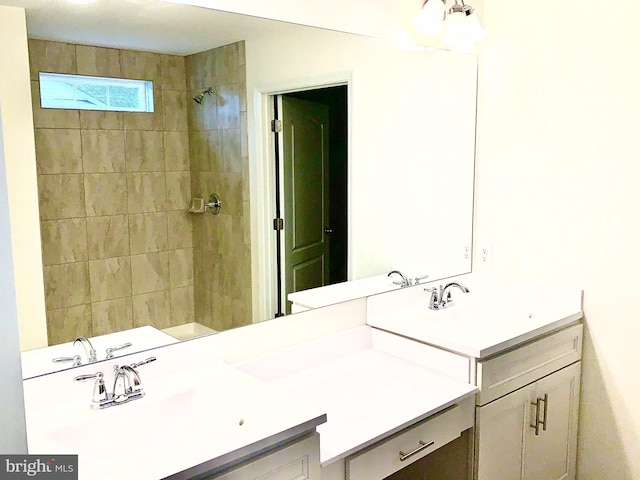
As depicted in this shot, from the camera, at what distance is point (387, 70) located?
224 centimetres

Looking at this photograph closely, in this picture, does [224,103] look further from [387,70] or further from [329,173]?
[387,70]

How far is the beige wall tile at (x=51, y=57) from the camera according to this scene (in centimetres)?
139

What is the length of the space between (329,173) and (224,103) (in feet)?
1.67

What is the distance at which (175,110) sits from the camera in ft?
5.42

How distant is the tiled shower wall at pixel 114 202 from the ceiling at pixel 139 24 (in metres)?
0.03

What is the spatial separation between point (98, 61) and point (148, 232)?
488 mm

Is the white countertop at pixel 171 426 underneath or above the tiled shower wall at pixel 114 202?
underneath

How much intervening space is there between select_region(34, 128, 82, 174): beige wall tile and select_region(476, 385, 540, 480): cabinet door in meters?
1.49

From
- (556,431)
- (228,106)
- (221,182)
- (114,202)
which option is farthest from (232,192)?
(556,431)

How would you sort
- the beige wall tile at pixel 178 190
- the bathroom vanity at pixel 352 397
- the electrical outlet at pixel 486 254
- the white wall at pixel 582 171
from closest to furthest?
the bathroom vanity at pixel 352 397 < the beige wall tile at pixel 178 190 < the white wall at pixel 582 171 < the electrical outlet at pixel 486 254

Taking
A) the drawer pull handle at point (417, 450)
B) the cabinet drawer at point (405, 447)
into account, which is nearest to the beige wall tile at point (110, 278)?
the cabinet drawer at point (405, 447)

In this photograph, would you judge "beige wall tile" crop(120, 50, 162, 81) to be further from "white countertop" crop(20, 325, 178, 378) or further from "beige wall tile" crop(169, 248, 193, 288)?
"white countertop" crop(20, 325, 178, 378)

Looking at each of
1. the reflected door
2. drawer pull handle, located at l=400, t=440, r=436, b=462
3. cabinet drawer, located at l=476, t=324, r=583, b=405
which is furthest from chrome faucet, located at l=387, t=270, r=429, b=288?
drawer pull handle, located at l=400, t=440, r=436, b=462

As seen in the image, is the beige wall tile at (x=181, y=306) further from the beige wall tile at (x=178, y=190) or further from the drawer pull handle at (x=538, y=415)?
the drawer pull handle at (x=538, y=415)
